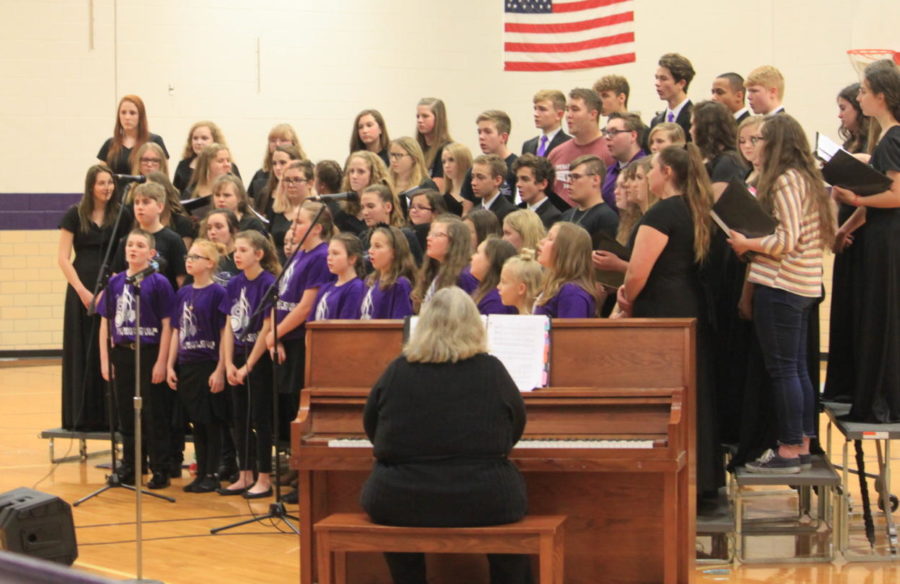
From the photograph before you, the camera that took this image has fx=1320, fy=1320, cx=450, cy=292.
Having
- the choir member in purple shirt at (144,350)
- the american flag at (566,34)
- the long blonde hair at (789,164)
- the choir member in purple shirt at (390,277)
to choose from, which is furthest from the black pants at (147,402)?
the american flag at (566,34)

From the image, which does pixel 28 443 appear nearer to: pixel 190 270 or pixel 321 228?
pixel 190 270

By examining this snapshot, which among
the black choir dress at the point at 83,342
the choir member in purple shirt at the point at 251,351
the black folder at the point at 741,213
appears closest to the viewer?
the black folder at the point at 741,213

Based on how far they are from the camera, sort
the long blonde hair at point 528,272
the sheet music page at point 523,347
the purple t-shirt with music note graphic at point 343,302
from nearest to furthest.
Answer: the sheet music page at point 523,347 → the long blonde hair at point 528,272 → the purple t-shirt with music note graphic at point 343,302

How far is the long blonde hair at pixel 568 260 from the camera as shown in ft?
18.0

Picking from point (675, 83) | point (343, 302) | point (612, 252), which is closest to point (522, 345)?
point (612, 252)

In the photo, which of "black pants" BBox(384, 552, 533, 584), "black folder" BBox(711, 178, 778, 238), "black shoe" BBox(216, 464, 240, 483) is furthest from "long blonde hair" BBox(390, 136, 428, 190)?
"black pants" BBox(384, 552, 533, 584)

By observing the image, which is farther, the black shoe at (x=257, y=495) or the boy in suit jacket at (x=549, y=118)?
the boy in suit jacket at (x=549, y=118)

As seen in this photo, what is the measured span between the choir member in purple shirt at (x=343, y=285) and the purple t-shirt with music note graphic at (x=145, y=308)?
45.1 inches

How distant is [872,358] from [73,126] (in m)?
8.65

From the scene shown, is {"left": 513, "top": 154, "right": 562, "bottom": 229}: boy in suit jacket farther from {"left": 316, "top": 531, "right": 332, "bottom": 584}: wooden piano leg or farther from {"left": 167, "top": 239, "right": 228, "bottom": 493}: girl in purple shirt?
{"left": 316, "top": 531, "right": 332, "bottom": 584}: wooden piano leg

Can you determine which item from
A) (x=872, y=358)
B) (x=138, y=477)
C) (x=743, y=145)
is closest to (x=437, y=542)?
(x=138, y=477)

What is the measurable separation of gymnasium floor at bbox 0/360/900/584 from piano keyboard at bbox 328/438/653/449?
897mm

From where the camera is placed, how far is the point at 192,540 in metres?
6.05

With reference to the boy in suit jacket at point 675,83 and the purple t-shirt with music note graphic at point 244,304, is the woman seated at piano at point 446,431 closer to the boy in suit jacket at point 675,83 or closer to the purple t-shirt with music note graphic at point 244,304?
the purple t-shirt with music note graphic at point 244,304
